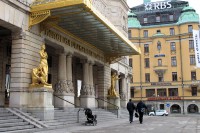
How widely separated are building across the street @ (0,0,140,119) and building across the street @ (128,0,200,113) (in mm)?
33750

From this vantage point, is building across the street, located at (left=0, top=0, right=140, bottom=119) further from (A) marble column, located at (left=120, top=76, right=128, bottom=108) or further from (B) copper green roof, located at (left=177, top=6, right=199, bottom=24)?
(B) copper green roof, located at (left=177, top=6, right=199, bottom=24)

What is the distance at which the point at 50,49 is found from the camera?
2631 centimetres

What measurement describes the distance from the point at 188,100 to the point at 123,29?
28556mm

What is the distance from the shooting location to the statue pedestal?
685 inches

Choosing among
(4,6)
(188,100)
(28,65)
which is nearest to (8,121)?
(28,65)

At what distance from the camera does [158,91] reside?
64.6 metres

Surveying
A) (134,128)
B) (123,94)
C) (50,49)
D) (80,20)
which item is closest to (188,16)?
(123,94)

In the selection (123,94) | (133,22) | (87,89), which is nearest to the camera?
(87,89)

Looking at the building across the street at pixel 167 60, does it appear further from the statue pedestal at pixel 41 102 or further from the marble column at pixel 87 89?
the statue pedestal at pixel 41 102

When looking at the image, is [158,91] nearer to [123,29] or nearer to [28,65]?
[123,29]

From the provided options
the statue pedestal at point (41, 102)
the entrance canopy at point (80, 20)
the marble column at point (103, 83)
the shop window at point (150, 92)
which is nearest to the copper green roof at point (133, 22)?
the shop window at point (150, 92)

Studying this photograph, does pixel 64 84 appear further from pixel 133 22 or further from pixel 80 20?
pixel 133 22

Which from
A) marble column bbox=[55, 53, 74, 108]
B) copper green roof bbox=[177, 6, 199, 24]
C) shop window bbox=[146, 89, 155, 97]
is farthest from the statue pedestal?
copper green roof bbox=[177, 6, 199, 24]

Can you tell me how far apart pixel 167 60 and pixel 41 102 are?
168 ft
